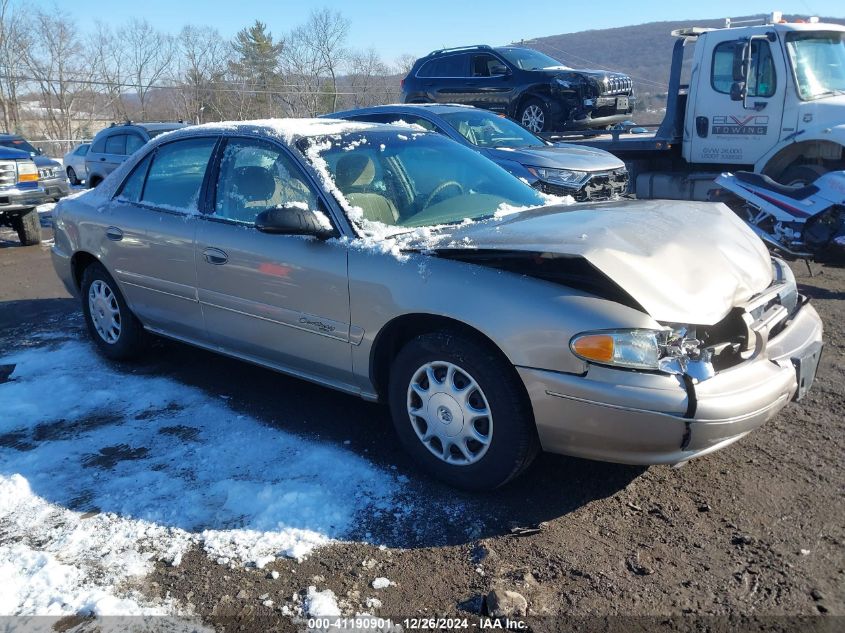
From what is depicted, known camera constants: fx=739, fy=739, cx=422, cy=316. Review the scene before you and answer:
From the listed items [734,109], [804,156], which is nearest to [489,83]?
[734,109]

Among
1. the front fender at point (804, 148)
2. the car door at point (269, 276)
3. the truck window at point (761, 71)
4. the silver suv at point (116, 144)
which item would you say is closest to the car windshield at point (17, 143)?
the silver suv at point (116, 144)

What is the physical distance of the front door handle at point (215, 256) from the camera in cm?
421

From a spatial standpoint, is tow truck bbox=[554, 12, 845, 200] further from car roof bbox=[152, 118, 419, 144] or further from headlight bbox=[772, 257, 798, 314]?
car roof bbox=[152, 118, 419, 144]

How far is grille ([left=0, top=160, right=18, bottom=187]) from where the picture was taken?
1016cm

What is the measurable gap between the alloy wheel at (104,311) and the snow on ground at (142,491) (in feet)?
2.01

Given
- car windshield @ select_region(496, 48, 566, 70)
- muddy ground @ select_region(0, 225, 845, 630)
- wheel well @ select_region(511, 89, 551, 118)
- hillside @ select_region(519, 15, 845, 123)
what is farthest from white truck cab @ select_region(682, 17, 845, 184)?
hillside @ select_region(519, 15, 845, 123)

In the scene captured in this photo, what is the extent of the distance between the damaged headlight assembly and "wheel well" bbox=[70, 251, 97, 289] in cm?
397

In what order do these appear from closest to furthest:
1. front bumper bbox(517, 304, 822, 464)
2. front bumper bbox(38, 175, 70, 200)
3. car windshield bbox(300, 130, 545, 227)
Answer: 1. front bumper bbox(517, 304, 822, 464)
2. car windshield bbox(300, 130, 545, 227)
3. front bumper bbox(38, 175, 70, 200)

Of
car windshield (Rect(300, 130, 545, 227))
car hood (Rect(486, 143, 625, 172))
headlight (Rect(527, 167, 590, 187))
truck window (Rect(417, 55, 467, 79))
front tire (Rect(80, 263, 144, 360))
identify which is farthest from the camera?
truck window (Rect(417, 55, 467, 79))

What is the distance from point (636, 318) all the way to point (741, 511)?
3.35ft

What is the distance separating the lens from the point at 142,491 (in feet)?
11.6

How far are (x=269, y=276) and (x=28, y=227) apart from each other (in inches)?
339

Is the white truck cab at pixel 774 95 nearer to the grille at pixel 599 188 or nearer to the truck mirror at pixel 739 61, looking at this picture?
the truck mirror at pixel 739 61

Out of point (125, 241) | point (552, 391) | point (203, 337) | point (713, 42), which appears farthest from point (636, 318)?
point (713, 42)
